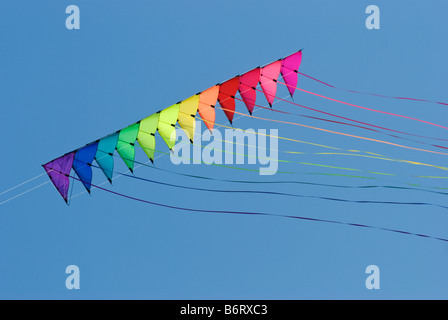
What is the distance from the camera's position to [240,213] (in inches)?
755

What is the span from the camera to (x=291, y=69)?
69.5ft

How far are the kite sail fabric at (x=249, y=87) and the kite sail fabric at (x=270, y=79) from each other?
0.21 metres

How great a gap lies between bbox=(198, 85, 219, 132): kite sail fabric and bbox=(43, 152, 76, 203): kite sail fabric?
3.46 metres

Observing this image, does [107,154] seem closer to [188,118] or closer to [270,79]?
[188,118]

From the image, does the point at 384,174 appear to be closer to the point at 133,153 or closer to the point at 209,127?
the point at 209,127

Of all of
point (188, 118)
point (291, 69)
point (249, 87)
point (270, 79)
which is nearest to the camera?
point (188, 118)

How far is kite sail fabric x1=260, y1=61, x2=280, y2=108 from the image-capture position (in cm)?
2075

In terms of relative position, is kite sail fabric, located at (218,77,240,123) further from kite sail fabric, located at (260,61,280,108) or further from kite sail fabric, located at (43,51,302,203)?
kite sail fabric, located at (260,61,280,108)

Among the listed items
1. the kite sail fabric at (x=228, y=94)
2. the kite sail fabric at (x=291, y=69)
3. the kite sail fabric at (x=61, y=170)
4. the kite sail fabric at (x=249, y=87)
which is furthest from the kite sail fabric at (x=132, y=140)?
the kite sail fabric at (x=291, y=69)

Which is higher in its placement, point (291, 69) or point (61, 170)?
point (291, 69)

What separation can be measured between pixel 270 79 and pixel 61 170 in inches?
238

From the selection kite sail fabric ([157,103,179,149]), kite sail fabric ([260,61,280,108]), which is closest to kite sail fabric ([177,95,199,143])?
kite sail fabric ([157,103,179,149])

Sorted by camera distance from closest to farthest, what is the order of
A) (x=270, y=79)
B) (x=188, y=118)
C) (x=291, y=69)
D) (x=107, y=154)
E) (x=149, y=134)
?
(x=107, y=154), (x=149, y=134), (x=188, y=118), (x=270, y=79), (x=291, y=69)

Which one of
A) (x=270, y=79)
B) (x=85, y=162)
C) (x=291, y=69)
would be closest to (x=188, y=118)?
(x=270, y=79)
